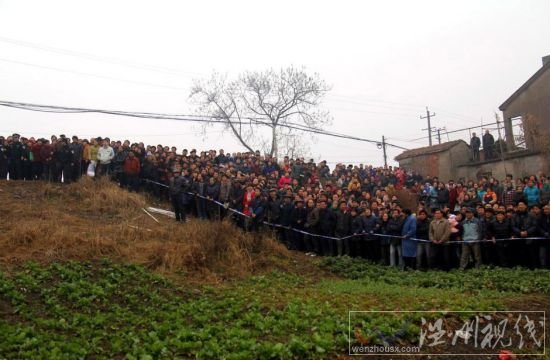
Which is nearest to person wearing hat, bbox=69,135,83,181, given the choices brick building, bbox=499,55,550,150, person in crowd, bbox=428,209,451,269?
person in crowd, bbox=428,209,451,269

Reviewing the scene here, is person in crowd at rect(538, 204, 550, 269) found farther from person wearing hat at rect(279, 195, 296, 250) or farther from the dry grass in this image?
person wearing hat at rect(279, 195, 296, 250)

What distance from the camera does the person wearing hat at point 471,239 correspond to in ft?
48.4

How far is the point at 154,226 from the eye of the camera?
16109 millimetres

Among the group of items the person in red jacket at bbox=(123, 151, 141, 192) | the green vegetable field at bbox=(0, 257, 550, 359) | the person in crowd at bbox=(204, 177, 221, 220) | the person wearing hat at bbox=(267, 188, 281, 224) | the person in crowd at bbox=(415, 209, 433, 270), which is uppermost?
the person in red jacket at bbox=(123, 151, 141, 192)

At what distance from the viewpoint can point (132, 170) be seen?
20688 millimetres

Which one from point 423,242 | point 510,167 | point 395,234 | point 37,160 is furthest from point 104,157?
point 510,167

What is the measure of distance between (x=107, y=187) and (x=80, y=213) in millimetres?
2289

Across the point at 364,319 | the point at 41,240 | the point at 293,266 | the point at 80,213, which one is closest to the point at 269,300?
the point at 364,319

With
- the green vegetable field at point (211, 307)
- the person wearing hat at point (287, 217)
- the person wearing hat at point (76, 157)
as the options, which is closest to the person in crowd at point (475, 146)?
the person wearing hat at point (287, 217)

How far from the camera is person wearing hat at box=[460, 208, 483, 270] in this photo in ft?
48.4

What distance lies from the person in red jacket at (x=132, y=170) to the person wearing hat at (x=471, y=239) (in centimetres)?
1202

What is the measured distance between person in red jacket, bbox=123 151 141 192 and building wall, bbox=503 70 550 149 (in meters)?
20.7

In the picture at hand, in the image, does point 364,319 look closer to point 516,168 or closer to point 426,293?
point 426,293

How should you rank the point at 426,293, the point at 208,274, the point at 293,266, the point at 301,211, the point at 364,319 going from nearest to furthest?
the point at 364,319 → the point at 426,293 → the point at 208,274 → the point at 293,266 → the point at 301,211
